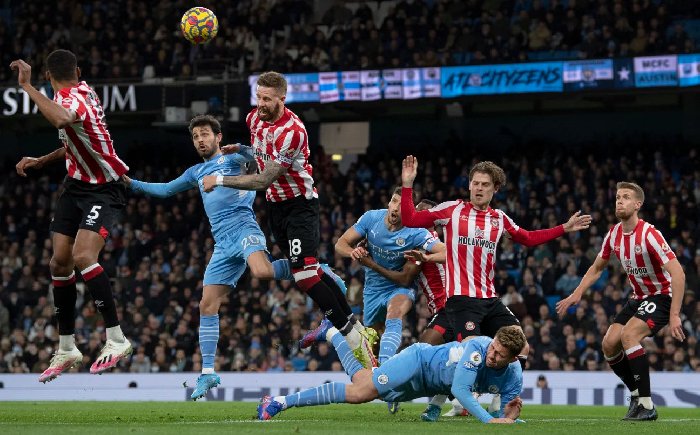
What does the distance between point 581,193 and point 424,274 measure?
12559 millimetres

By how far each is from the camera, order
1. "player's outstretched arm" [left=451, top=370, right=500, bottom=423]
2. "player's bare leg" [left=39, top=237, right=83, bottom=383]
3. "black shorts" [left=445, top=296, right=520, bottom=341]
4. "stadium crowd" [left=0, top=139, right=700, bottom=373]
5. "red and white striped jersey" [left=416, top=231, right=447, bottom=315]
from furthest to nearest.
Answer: "stadium crowd" [left=0, top=139, right=700, bottom=373]
"red and white striped jersey" [left=416, top=231, right=447, bottom=315]
"black shorts" [left=445, top=296, right=520, bottom=341]
"player's bare leg" [left=39, top=237, right=83, bottom=383]
"player's outstretched arm" [left=451, top=370, right=500, bottom=423]

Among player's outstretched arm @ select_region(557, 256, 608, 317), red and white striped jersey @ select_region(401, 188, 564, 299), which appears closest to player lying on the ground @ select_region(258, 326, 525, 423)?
red and white striped jersey @ select_region(401, 188, 564, 299)

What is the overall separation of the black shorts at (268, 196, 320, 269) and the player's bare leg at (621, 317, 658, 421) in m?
3.32

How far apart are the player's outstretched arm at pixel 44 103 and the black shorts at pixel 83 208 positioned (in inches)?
30.2

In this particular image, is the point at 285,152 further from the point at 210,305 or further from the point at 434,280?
the point at 434,280

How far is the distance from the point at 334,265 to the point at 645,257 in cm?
1345

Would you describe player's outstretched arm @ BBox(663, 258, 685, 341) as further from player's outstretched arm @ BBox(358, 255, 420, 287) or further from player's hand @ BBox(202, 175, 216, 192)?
player's hand @ BBox(202, 175, 216, 192)

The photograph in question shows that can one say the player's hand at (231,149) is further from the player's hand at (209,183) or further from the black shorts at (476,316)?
the black shorts at (476,316)

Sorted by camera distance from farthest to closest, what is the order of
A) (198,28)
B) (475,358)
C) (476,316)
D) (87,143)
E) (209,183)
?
(198,28) < (476,316) < (87,143) < (209,183) < (475,358)

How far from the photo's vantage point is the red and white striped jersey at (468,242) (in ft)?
36.4

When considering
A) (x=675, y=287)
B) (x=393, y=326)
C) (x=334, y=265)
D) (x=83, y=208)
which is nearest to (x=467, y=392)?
(x=675, y=287)

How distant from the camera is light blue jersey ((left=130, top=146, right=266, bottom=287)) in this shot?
12414 mm

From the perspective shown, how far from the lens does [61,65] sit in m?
10.6

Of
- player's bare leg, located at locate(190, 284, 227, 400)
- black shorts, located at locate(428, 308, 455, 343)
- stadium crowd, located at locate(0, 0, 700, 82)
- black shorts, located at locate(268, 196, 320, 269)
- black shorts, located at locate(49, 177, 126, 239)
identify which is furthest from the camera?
stadium crowd, located at locate(0, 0, 700, 82)
